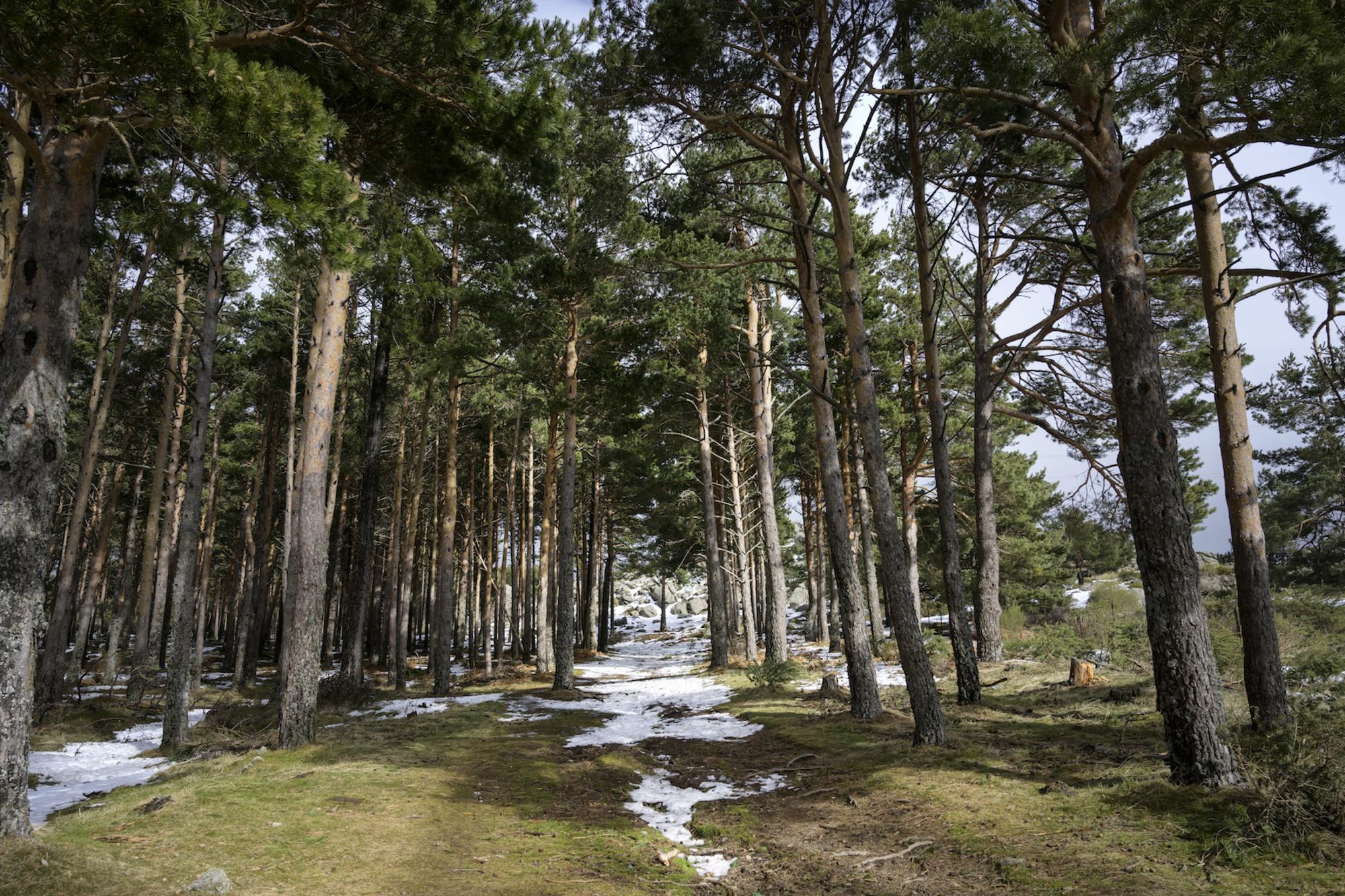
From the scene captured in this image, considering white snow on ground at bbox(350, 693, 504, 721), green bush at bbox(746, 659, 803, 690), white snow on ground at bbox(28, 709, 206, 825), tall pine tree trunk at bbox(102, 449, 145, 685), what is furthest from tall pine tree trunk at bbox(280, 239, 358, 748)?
green bush at bbox(746, 659, 803, 690)

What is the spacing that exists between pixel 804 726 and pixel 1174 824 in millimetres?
5616

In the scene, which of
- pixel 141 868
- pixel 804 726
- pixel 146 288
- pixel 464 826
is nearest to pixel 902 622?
pixel 804 726

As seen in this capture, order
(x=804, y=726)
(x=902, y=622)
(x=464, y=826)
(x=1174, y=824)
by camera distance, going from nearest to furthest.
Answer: (x=1174, y=824) → (x=464, y=826) → (x=902, y=622) → (x=804, y=726)

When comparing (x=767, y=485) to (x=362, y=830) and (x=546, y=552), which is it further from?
(x=362, y=830)

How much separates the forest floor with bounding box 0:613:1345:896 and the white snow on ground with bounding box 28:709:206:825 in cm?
32

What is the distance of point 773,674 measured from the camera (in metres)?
14.1

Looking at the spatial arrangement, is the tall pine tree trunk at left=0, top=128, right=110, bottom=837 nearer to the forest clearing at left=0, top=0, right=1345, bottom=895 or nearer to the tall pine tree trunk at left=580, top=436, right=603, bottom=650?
the forest clearing at left=0, top=0, right=1345, bottom=895

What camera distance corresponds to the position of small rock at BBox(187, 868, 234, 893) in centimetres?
376

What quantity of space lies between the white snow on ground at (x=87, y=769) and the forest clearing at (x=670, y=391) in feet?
0.33

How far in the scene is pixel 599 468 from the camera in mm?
27578

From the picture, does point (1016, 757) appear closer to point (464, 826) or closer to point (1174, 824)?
point (1174, 824)

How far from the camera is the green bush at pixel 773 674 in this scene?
46.0ft

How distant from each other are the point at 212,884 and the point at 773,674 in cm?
1154

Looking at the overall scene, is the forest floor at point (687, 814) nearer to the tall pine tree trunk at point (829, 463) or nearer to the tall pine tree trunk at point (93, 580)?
the tall pine tree trunk at point (829, 463)
